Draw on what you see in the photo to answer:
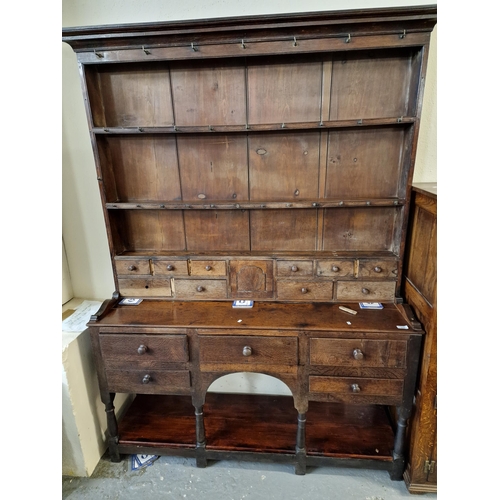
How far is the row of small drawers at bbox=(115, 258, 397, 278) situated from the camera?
1535mm

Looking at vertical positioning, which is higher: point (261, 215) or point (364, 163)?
point (364, 163)

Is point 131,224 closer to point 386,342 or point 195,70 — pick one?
point 195,70

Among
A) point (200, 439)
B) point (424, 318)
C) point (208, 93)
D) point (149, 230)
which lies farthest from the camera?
point (149, 230)

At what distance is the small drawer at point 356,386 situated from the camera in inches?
55.7

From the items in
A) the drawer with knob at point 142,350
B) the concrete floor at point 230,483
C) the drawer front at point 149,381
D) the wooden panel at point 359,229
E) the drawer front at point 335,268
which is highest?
the wooden panel at point 359,229

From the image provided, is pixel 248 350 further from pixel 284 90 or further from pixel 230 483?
pixel 284 90

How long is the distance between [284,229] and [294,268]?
0.22 m

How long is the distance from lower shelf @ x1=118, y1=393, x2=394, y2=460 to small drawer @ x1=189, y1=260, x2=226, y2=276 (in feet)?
2.95

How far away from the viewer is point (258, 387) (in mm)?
2041

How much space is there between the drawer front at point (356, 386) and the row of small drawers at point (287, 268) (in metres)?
0.49

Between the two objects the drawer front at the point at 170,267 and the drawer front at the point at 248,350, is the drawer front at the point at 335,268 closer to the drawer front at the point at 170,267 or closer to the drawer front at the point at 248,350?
the drawer front at the point at 248,350

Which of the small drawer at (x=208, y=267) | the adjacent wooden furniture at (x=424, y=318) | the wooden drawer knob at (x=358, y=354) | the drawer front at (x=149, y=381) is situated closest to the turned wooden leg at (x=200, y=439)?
the drawer front at (x=149, y=381)

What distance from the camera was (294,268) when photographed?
5.16 ft

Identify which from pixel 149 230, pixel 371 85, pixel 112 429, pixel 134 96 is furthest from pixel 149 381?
pixel 371 85
